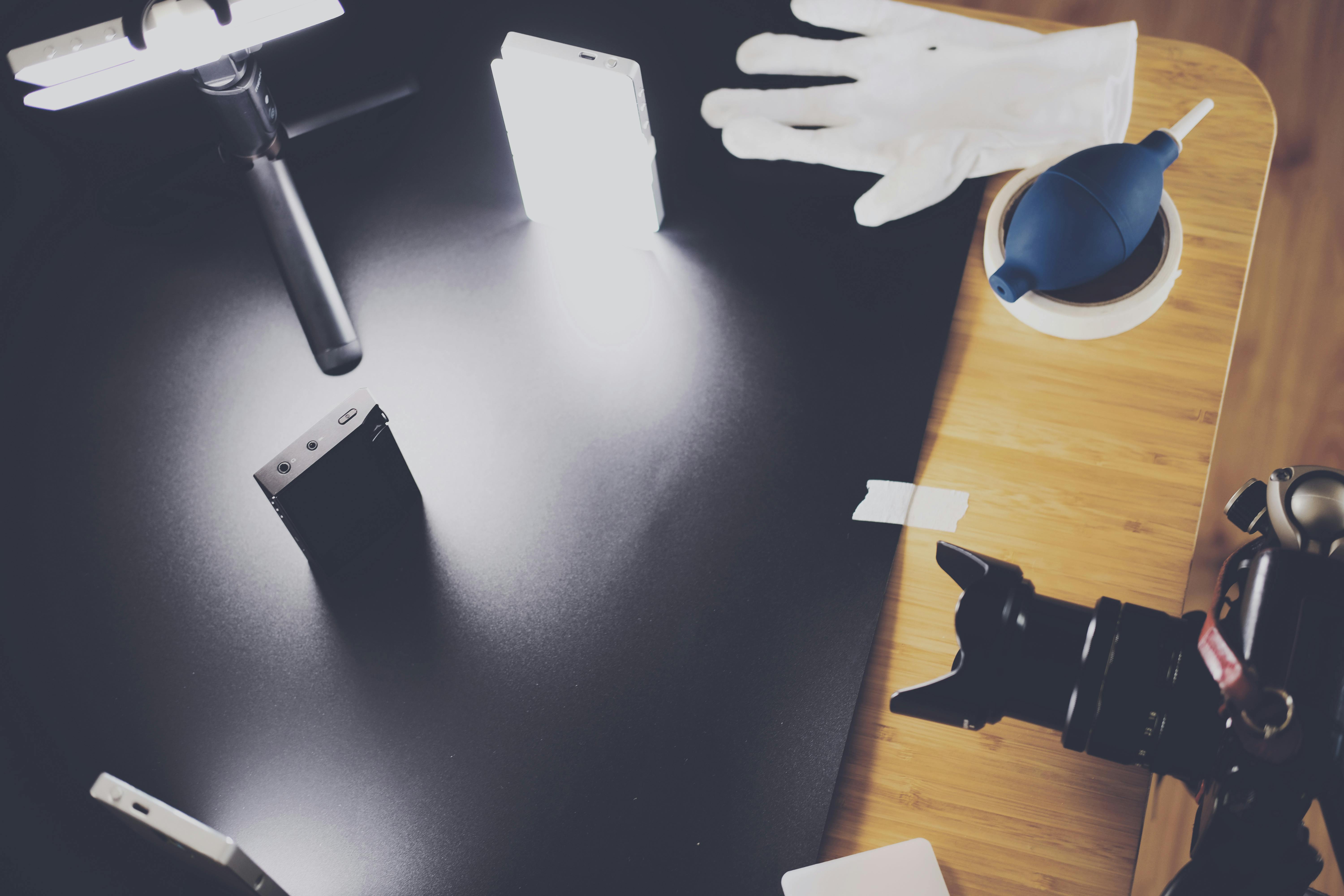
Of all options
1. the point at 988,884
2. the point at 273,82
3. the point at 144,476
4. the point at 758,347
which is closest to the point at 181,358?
the point at 144,476

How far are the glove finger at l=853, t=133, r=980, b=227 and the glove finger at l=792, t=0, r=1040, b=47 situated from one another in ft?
0.48

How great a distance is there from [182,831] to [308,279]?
48cm

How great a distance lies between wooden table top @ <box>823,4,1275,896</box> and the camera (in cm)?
65

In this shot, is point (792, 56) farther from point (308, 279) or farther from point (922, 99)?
point (308, 279)

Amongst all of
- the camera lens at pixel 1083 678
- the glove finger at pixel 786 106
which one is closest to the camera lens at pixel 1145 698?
the camera lens at pixel 1083 678

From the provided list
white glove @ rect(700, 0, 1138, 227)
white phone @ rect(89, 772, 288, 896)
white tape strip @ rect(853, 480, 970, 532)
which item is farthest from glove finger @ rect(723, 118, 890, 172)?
white phone @ rect(89, 772, 288, 896)

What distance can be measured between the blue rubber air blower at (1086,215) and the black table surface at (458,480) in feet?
0.34

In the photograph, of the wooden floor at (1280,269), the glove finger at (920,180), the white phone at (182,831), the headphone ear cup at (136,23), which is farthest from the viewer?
the wooden floor at (1280,269)

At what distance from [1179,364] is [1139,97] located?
29 cm

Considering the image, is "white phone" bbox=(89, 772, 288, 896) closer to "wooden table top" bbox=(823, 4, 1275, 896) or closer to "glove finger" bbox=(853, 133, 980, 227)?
"wooden table top" bbox=(823, 4, 1275, 896)

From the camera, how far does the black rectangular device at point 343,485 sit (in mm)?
636

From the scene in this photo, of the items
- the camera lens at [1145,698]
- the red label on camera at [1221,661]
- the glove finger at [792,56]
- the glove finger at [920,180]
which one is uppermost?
the glove finger at [792,56]

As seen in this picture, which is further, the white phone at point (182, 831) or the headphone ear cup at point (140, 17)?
the headphone ear cup at point (140, 17)

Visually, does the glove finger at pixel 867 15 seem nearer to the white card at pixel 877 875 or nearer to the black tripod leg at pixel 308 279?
the black tripod leg at pixel 308 279
